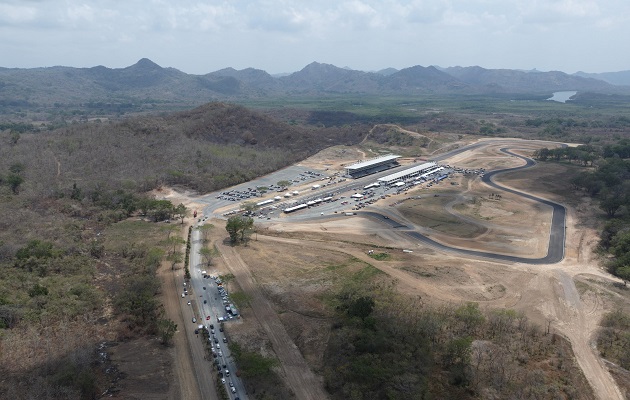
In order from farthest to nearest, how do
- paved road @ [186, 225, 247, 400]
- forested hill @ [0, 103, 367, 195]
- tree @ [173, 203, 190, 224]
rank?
forested hill @ [0, 103, 367, 195]
tree @ [173, 203, 190, 224]
paved road @ [186, 225, 247, 400]

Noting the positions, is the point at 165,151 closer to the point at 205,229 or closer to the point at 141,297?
the point at 205,229

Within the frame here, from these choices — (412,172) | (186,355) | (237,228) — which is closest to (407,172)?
(412,172)

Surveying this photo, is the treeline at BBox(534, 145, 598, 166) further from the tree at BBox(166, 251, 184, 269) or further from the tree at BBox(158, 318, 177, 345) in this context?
the tree at BBox(158, 318, 177, 345)

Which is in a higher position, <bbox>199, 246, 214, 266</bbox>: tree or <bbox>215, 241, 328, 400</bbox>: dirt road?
<bbox>199, 246, 214, 266</bbox>: tree

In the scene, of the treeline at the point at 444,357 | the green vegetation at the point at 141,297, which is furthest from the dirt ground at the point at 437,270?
the green vegetation at the point at 141,297

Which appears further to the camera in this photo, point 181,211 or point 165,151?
point 165,151

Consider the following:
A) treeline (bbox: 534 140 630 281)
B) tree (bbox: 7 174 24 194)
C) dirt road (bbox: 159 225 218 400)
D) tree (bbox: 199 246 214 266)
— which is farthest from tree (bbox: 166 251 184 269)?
treeline (bbox: 534 140 630 281)

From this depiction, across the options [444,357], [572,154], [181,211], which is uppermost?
[572,154]
